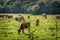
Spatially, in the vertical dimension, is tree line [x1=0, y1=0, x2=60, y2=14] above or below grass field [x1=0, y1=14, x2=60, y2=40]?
above

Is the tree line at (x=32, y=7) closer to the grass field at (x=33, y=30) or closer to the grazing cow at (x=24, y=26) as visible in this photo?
the grass field at (x=33, y=30)

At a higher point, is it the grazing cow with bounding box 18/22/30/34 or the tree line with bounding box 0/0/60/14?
the tree line with bounding box 0/0/60/14

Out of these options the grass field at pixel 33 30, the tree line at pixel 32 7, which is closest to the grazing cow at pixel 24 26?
the grass field at pixel 33 30

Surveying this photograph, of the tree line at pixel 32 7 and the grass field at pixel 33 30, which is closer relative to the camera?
the grass field at pixel 33 30

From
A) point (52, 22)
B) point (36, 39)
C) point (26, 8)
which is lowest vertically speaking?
point (36, 39)

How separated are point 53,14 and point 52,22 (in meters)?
0.15

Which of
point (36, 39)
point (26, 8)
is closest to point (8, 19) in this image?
point (26, 8)

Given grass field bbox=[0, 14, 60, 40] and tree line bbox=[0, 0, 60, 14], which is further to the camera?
tree line bbox=[0, 0, 60, 14]

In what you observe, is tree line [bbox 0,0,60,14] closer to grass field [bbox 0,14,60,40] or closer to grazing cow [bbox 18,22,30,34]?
grass field [bbox 0,14,60,40]

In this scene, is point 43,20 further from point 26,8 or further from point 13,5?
Answer: point 13,5

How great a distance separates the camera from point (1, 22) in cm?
393

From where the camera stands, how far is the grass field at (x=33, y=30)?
12.5 feet

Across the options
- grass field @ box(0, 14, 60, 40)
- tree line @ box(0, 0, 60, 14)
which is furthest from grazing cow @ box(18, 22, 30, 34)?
tree line @ box(0, 0, 60, 14)

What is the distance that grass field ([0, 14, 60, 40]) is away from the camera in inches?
150
